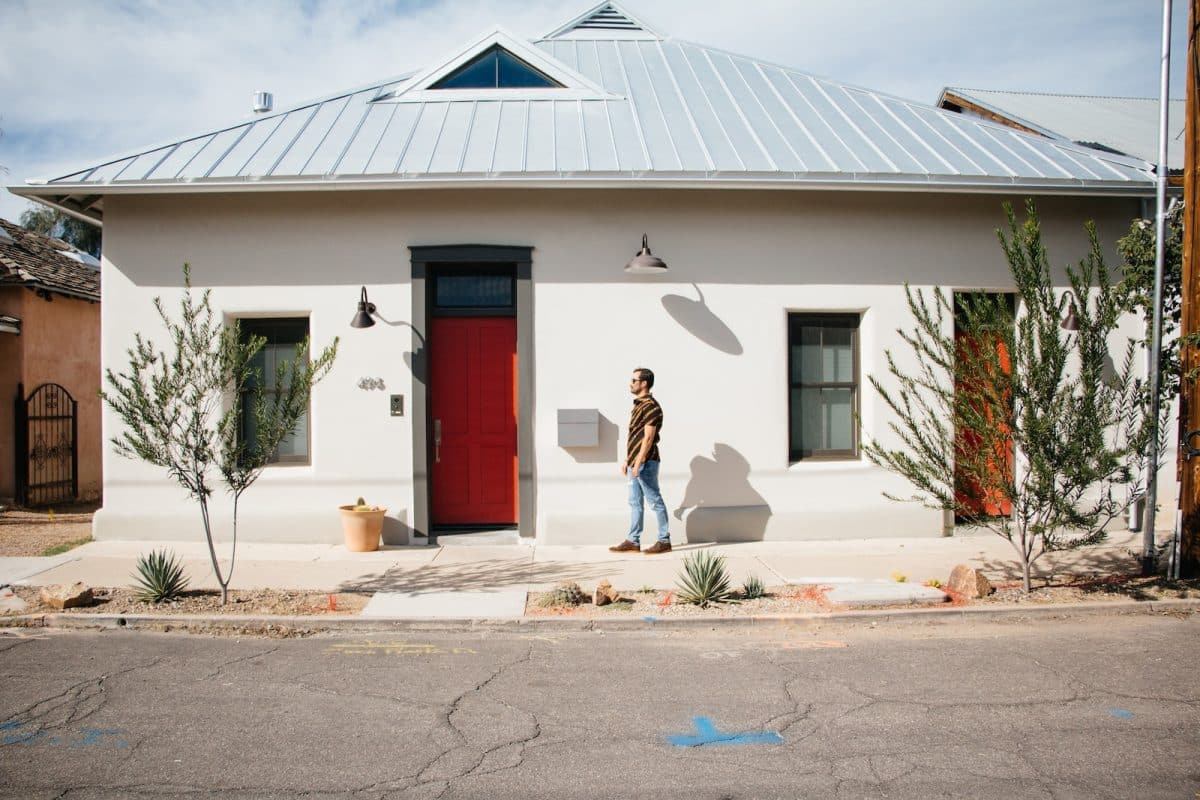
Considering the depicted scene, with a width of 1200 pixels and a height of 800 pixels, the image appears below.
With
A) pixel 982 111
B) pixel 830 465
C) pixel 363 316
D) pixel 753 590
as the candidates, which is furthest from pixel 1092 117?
pixel 363 316

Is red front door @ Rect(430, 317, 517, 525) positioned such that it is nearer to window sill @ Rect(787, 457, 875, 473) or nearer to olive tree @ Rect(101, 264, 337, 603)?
olive tree @ Rect(101, 264, 337, 603)

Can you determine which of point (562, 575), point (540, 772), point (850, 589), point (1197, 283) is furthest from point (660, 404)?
point (540, 772)

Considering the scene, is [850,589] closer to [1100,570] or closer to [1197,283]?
[1100,570]

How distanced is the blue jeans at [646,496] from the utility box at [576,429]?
0.67 m

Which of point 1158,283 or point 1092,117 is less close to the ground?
point 1092,117

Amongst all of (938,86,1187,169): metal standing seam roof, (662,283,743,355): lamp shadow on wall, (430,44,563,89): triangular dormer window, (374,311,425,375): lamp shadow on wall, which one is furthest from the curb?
(938,86,1187,169): metal standing seam roof

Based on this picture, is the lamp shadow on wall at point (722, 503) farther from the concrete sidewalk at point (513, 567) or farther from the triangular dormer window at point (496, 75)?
the triangular dormer window at point (496, 75)

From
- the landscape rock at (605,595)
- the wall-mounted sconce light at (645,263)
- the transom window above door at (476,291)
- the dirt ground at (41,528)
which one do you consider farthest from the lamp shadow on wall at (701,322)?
the dirt ground at (41,528)

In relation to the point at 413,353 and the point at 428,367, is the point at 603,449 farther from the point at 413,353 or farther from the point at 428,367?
the point at 413,353

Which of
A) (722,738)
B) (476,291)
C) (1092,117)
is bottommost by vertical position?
(722,738)

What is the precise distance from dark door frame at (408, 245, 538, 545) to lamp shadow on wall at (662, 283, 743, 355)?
158 cm

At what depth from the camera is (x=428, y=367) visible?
9758 mm

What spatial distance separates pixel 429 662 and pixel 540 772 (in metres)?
1.99

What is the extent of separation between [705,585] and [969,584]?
2309 mm
